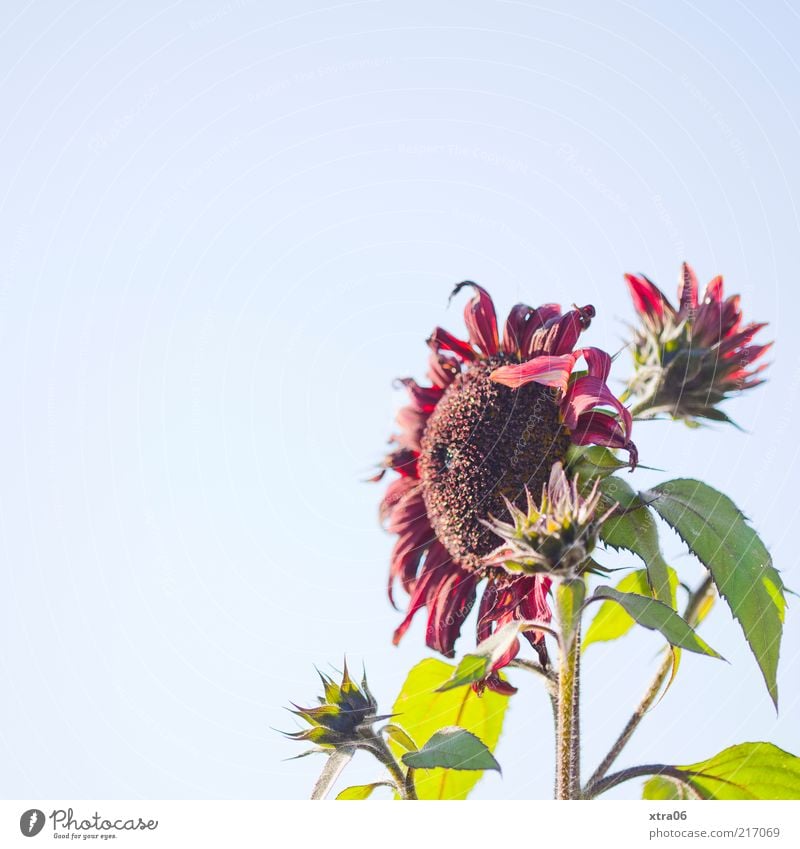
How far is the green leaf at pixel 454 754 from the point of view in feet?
2.57

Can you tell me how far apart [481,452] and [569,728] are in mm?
304

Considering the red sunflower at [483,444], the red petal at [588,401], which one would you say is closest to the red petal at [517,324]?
the red sunflower at [483,444]

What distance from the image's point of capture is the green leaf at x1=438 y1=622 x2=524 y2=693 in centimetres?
67

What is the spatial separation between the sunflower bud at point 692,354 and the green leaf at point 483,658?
0.36m

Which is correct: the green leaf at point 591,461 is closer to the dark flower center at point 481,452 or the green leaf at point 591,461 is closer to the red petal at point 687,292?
the dark flower center at point 481,452

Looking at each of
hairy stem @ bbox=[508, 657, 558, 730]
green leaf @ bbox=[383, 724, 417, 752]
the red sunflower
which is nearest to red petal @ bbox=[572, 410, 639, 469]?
the red sunflower

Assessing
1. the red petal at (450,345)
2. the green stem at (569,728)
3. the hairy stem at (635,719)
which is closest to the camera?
the green stem at (569,728)

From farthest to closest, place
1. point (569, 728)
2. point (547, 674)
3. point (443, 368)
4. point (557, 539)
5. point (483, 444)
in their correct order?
point (443, 368)
point (483, 444)
point (547, 674)
point (569, 728)
point (557, 539)

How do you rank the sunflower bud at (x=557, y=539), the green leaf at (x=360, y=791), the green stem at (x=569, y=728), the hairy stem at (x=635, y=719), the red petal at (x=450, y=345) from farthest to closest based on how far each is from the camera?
the red petal at (x=450, y=345)
the green leaf at (x=360, y=791)
the hairy stem at (x=635, y=719)
the green stem at (x=569, y=728)
the sunflower bud at (x=557, y=539)

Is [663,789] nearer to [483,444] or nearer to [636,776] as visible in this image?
[636,776]

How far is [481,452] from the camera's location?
972mm

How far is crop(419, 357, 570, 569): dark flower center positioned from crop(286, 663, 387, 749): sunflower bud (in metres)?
0.18

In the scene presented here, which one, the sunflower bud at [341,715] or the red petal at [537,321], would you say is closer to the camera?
the sunflower bud at [341,715]

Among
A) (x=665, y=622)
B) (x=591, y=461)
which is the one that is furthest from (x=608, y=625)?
(x=665, y=622)
